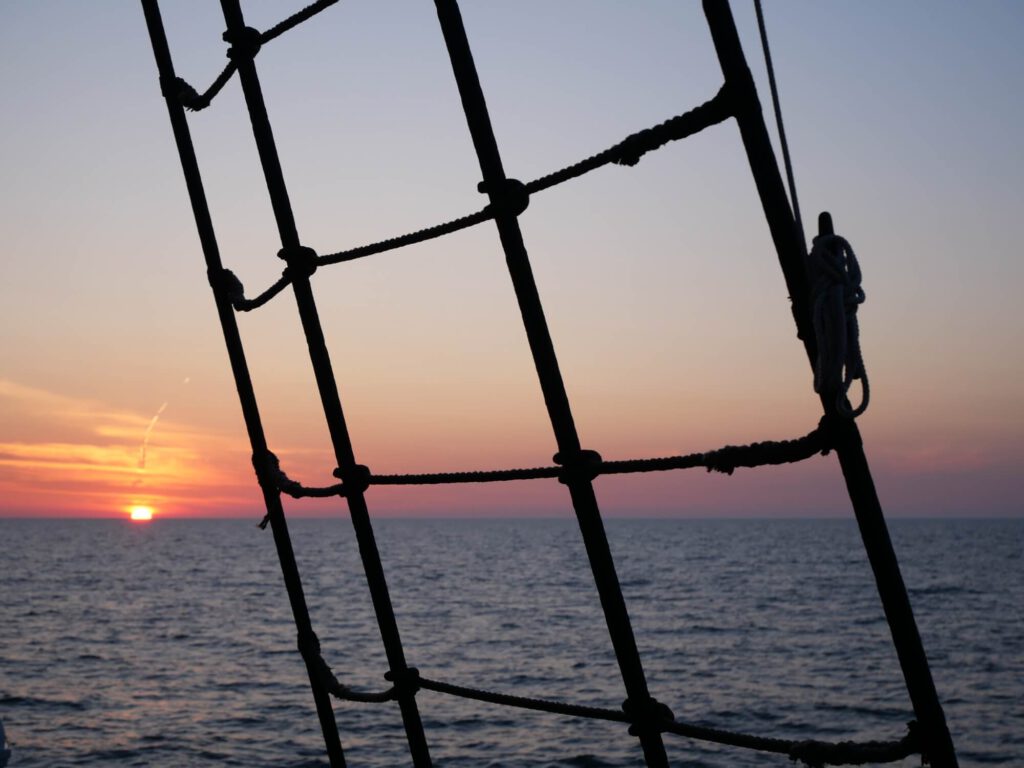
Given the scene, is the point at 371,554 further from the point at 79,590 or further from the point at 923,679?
the point at 79,590

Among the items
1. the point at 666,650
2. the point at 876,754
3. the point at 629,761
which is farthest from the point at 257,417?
the point at 666,650

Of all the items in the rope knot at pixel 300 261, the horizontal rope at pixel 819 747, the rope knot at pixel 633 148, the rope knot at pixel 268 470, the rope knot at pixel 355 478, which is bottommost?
the horizontal rope at pixel 819 747

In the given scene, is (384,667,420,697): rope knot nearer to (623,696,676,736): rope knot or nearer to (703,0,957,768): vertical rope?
(623,696,676,736): rope knot

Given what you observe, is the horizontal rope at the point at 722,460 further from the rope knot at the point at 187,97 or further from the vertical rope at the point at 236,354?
the rope knot at the point at 187,97

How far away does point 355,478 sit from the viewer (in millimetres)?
3445

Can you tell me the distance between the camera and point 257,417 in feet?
13.0

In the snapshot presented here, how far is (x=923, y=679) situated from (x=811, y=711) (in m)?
30.4

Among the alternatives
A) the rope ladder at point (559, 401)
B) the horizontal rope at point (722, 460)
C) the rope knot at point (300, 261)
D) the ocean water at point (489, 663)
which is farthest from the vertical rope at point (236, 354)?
the ocean water at point (489, 663)

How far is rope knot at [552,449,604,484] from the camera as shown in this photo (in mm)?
2592

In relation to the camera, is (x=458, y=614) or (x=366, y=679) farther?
(x=458, y=614)

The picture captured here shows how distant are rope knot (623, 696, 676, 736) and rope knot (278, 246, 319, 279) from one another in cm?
182

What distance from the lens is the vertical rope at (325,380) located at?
11.1ft

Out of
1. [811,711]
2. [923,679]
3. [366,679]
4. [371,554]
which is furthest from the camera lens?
[366,679]

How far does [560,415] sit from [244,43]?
1995mm
